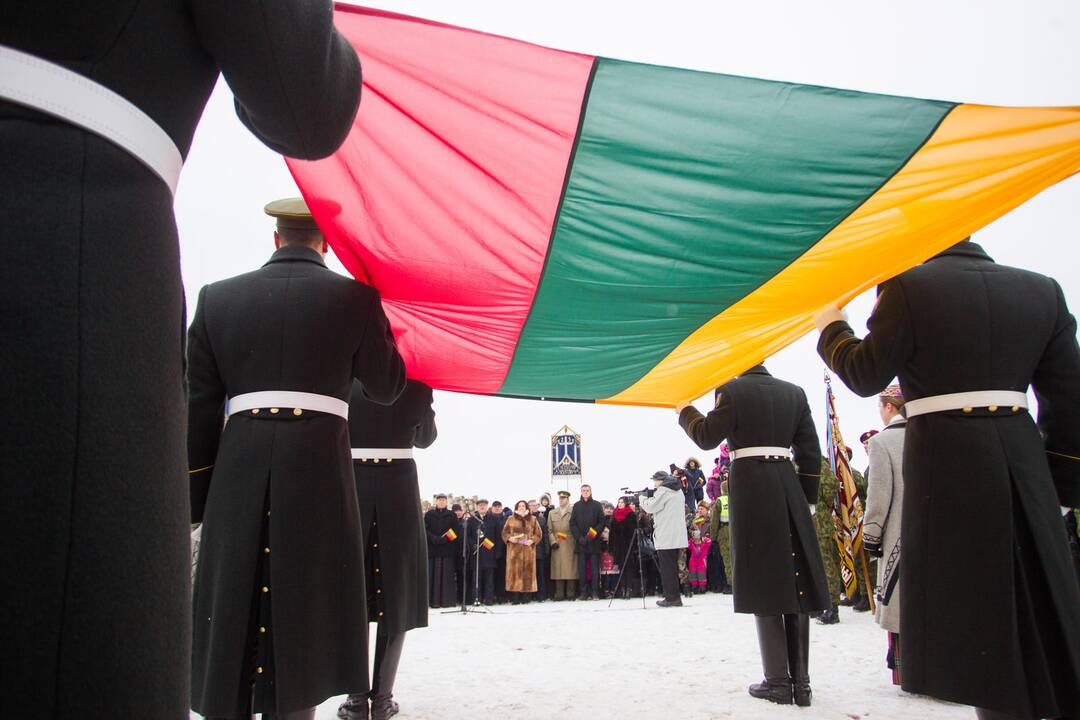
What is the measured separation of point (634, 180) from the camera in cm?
248

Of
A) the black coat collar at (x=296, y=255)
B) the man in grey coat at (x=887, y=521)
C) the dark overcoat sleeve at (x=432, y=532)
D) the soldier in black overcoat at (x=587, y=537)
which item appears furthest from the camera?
the soldier in black overcoat at (x=587, y=537)

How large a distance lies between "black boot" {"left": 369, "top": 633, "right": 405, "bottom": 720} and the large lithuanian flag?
66.3 inches

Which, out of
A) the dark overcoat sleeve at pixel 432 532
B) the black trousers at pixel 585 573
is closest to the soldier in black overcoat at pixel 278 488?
the dark overcoat sleeve at pixel 432 532

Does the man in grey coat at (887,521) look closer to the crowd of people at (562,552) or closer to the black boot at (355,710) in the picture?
the black boot at (355,710)

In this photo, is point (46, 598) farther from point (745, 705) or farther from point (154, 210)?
point (745, 705)

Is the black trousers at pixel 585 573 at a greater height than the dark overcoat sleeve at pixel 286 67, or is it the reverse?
the dark overcoat sleeve at pixel 286 67

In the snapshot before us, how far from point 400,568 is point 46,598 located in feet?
9.74

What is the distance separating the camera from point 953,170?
2461 millimetres

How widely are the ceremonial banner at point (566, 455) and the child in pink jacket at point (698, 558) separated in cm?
720

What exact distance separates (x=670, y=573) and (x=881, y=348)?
8.35m

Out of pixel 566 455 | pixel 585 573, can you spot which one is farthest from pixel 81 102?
pixel 566 455

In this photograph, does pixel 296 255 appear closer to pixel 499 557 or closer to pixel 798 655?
pixel 798 655

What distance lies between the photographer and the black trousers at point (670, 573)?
10.2 meters

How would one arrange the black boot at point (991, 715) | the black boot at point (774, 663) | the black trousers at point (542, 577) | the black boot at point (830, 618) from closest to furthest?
the black boot at point (991, 715), the black boot at point (774, 663), the black boot at point (830, 618), the black trousers at point (542, 577)
